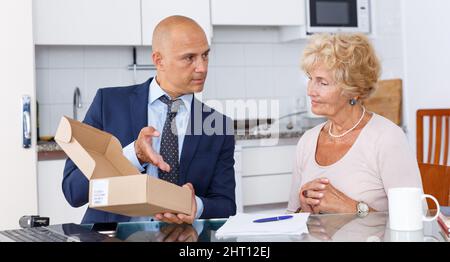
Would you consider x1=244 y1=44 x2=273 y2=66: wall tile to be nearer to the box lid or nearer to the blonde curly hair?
the blonde curly hair

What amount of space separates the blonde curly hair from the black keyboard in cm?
107

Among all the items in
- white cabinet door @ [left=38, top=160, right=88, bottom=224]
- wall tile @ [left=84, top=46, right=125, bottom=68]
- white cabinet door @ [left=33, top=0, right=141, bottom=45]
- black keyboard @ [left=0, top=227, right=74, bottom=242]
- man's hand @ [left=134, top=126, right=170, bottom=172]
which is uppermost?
white cabinet door @ [left=33, top=0, right=141, bottom=45]

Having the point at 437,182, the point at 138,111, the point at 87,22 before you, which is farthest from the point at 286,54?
the point at 138,111

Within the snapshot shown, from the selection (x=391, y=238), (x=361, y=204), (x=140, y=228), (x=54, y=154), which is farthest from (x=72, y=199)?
(x=54, y=154)

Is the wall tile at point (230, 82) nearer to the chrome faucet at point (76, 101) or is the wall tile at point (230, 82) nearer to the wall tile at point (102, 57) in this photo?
the wall tile at point (102, 57)

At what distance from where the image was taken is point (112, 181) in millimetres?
1249

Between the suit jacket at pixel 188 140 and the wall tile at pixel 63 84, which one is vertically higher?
the wall tile at pixel 63 84

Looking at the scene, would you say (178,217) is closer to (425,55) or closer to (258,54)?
(425,55)

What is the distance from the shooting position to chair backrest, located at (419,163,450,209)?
1.99 m

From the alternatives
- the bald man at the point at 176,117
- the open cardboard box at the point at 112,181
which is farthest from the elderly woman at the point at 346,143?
the open cardboard box at the point at 112,181

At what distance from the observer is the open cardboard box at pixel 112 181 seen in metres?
1.24

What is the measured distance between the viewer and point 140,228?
144cm

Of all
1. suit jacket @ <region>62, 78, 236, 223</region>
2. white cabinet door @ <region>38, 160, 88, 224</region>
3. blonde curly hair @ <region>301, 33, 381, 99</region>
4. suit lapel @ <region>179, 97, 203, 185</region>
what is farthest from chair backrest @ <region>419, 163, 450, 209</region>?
white cabinet door @ <region>38, 160, 88, 224</region>

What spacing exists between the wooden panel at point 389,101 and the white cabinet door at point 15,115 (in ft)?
6.64
